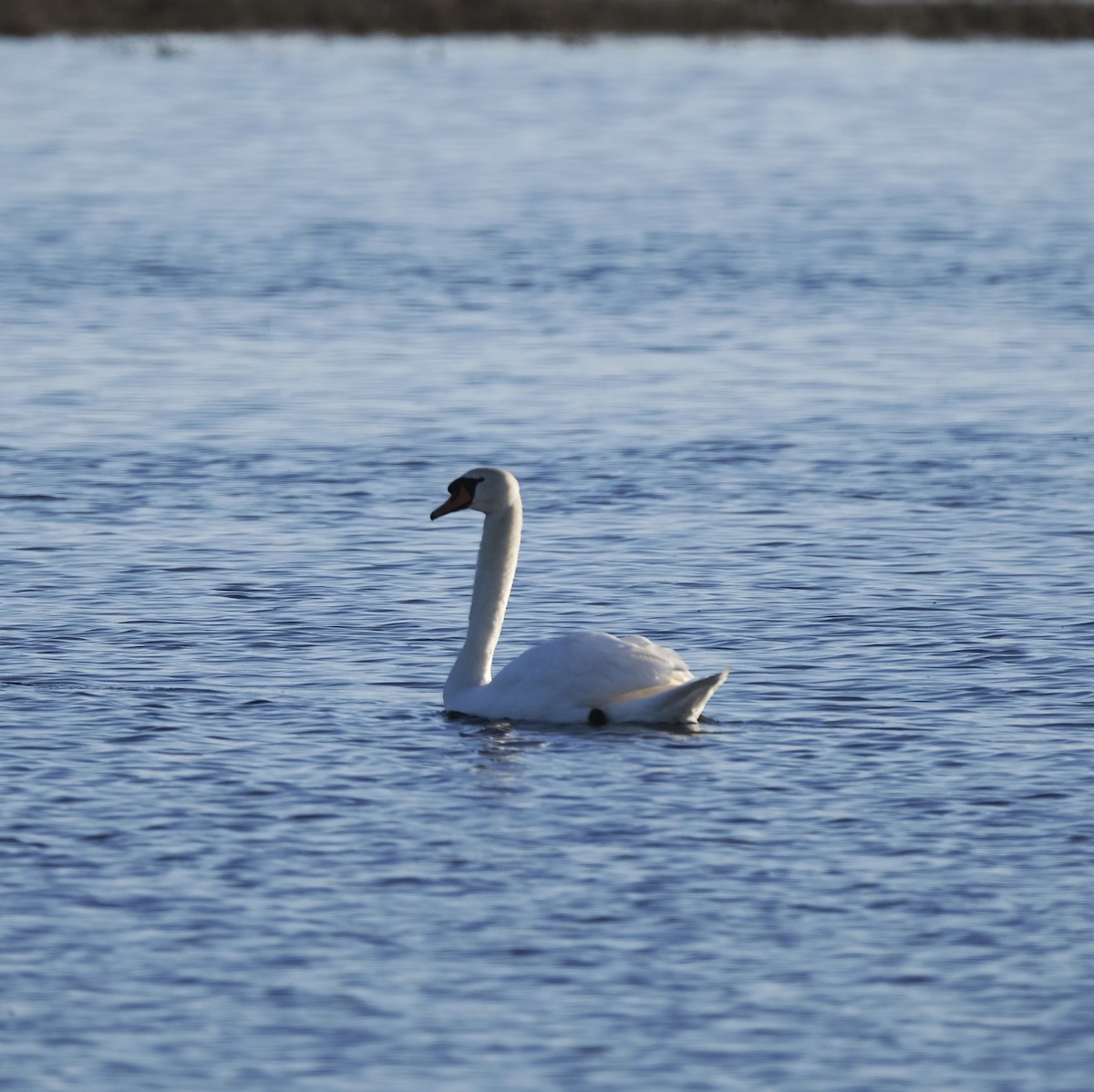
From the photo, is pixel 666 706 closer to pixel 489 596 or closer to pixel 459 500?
pixel 489 596

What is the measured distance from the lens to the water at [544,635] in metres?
9.27

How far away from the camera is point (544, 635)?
15672 millimetres

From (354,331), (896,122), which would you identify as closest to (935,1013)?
(354,331)

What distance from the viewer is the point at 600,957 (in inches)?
383

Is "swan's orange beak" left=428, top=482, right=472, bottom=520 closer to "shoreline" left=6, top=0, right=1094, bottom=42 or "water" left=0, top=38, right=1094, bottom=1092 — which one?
"water" left=0, top=38, right=1094, bottom=1092

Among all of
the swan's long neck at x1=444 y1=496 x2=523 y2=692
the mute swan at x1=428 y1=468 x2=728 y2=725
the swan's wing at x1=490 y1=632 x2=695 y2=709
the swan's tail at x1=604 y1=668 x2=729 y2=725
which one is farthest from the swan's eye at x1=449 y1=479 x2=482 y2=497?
the swan's tail at x1=604 y1=668 x2=729 y2=725

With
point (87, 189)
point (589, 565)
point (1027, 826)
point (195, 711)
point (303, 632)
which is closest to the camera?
point (1027, 826)

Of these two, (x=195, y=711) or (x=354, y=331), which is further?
(x=354, y=331)

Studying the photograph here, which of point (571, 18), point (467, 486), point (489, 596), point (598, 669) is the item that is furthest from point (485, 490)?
point (571, 18)

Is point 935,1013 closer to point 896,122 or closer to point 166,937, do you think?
point 166,937

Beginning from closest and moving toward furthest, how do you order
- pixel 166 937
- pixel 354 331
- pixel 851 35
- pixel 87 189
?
pixel 166 937, pixel 354 331, pixel 87 189, pixel 851 35

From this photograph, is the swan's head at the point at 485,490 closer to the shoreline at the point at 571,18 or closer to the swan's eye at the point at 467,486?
the swan's eye at the point at 467,486

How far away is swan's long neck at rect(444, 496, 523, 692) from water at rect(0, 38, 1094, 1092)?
34 cm

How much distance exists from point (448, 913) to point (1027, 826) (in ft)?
9.38
